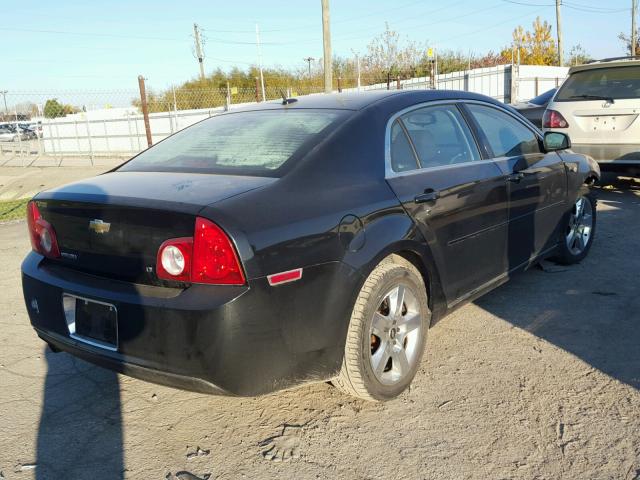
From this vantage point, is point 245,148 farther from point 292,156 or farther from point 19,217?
point 19,217

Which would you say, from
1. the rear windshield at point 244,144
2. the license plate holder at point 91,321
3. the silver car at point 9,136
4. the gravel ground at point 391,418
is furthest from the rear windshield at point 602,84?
the silver car at point 9,136

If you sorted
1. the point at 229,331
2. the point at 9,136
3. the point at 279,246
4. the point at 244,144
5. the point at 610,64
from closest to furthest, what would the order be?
the point at 229,331 → the point at 279,246 → the point at 244,144 → the point at 610,64 → the point at 9,136

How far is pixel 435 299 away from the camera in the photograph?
3.43 meters

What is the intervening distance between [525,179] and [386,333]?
1.88m

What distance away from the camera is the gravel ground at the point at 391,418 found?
2.59 meters

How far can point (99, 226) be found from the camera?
272cm

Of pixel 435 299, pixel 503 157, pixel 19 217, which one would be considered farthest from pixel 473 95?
pixel 19 217

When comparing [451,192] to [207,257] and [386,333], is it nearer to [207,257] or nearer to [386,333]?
[386,333]

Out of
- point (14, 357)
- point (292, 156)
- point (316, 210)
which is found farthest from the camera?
point (14, 357)

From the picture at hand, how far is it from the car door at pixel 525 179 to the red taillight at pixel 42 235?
2.73 meters

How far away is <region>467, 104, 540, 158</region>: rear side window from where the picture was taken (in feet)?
13.6

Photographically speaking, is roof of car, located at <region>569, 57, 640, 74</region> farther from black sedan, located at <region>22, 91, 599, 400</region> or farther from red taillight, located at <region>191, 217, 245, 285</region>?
red taillight, located at <region>191, 217, 245, 285</region>

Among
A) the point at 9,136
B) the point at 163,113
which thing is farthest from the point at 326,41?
the point at 9,136

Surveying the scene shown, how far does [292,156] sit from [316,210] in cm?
38
